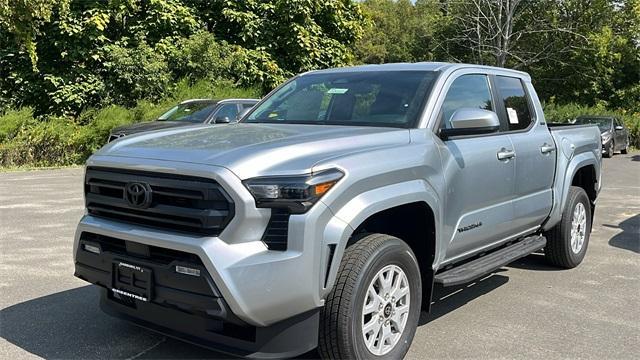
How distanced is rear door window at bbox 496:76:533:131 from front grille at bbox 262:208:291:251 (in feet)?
9.32

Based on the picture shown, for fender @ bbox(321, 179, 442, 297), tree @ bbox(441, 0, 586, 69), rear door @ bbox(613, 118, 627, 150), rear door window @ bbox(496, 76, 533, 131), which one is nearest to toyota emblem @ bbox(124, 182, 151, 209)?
fender @ bbox(321, 179, 442, 297)

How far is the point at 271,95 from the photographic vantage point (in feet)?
17.3

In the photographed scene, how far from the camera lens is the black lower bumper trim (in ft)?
10.3

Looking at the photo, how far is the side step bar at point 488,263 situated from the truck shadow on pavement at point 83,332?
528mm

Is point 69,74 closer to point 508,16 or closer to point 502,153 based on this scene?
point 502,153

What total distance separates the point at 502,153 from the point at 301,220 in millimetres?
2338

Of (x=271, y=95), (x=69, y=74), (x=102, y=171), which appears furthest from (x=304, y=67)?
(x=102, y=171)

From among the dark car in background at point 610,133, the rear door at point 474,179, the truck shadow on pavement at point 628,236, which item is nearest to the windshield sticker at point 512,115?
the rear door at point 474,179

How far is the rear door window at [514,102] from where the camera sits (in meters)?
5.29

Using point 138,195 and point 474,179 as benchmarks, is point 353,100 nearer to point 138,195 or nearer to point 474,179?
point 474,179

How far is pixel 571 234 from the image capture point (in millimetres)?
6191

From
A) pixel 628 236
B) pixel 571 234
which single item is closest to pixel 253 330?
pixel 571 234

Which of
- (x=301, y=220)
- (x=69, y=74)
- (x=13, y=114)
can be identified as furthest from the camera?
(x=69, y=74)

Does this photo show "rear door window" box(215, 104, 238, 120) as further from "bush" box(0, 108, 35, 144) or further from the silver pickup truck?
the silver pickup truck
